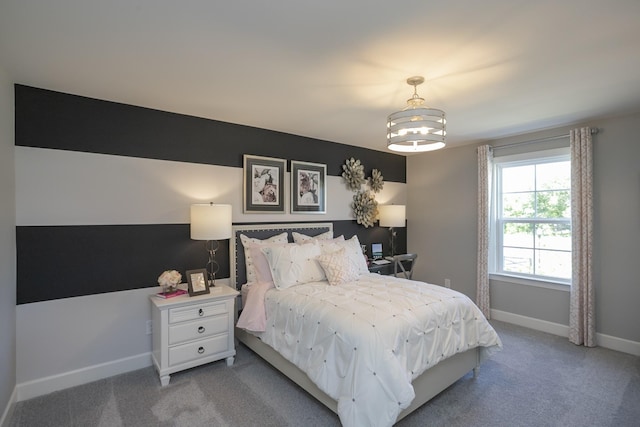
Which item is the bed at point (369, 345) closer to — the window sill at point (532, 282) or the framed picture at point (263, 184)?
the framed picture at point (263, 184)

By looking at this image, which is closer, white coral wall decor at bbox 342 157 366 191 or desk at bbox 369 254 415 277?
desk at bbox 369 254 415 277

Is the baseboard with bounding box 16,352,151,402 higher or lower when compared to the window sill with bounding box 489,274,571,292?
lower

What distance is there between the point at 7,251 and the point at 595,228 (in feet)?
17.4

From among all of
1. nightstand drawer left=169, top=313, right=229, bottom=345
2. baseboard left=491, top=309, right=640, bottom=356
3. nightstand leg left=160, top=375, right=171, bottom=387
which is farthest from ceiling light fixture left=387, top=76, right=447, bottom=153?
baseboard left=491, top=309, right=640, bottom=356

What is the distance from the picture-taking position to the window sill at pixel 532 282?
362cm

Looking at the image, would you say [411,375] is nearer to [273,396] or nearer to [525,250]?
[273,396]

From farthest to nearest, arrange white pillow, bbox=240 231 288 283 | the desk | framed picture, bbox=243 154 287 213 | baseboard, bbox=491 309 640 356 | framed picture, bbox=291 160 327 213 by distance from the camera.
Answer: the desk → framed picture, bbox=291 160 327 213 → framed picture, bbox=243 154 287 213 → white pillow, bbox=240 231 288 283 → baseboard, bbox=491 309 640 356

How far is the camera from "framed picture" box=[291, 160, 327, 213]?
3.92 metres

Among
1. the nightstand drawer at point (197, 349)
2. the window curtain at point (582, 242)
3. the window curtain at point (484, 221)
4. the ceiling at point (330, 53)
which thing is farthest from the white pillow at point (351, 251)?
the window curtain at point (582, 242)

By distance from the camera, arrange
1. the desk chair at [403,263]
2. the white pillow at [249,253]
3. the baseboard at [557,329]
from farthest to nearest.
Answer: the desk chair at [403,263]
the white pillow at [249,253]
the baseboard at [557,329]

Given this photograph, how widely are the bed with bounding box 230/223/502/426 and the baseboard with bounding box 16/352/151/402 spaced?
0.99 meters

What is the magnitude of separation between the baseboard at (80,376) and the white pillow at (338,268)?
1844 mm

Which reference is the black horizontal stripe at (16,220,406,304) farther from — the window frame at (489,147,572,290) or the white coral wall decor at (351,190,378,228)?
the window frame at (489,147,572,290)

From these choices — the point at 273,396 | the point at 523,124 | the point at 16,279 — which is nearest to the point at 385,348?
the point at 273,396
